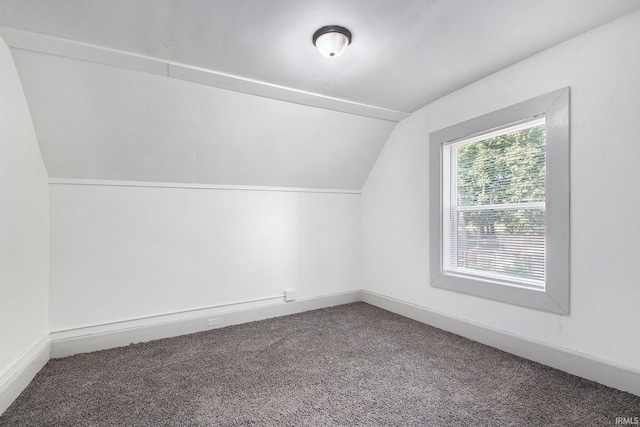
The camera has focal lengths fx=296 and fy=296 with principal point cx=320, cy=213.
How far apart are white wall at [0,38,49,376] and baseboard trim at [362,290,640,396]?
10.7 feet

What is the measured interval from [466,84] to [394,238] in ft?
5.72

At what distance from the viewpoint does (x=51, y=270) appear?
2.41 m

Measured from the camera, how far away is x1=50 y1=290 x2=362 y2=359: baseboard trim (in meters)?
2.44

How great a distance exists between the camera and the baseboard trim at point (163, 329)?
244 cm

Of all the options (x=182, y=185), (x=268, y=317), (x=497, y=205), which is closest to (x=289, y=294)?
(x=268, y=317)

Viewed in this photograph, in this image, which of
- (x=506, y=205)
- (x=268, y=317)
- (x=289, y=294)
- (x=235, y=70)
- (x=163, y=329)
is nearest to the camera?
(x=235, y=70)

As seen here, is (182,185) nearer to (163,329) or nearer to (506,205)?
(163,329)

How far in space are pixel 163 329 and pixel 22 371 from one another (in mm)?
975

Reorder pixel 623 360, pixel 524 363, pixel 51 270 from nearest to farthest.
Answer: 1. pixel 623 360
2. pixel 524 363
3. pixel 51 270

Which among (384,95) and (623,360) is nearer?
(623,360)

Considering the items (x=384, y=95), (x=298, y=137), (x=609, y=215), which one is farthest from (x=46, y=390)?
(x=609, y=215)

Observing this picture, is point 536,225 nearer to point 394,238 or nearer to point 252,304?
point 394,238

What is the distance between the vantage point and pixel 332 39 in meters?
1.88

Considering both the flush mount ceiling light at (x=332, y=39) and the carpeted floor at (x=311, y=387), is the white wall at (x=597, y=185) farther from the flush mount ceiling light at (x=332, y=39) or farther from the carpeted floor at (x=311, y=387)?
the flush mount ceiling light at (x=332, y=39)
